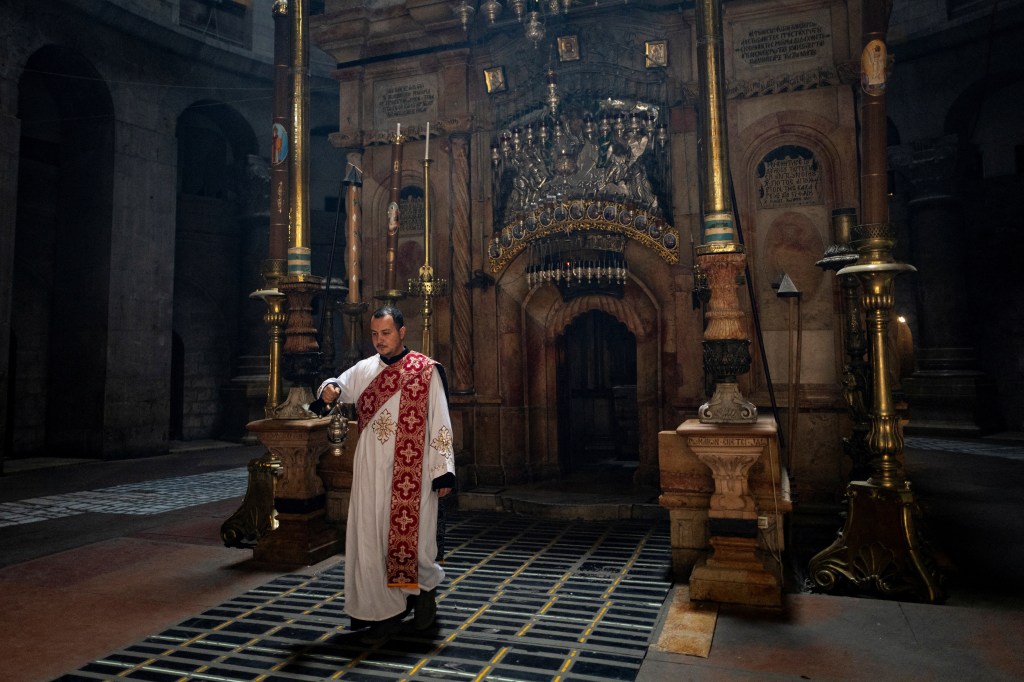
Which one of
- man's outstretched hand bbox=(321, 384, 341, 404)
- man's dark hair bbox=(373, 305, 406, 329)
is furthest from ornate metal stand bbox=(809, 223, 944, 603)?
man's outstretched hand bbox=(321, 384, 341, 404)

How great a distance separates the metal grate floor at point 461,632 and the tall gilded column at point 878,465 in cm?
125

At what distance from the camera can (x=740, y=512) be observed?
4625 mm

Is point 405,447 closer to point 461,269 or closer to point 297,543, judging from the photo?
point 297,543

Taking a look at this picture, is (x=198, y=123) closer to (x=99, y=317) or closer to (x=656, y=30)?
(x=99, y=317)

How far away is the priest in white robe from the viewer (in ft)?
13.1

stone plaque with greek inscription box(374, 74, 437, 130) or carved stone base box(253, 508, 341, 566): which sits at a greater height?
stone plaque with greek inscription box(374, 74, 437, 130)

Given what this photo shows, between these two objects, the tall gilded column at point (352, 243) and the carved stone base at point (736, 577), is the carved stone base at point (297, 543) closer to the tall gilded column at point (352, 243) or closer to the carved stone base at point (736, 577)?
the tall gilded column at point (352, 243)

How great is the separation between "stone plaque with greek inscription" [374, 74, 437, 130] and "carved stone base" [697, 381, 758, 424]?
5963 mm

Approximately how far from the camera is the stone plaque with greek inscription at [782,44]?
7590 mm

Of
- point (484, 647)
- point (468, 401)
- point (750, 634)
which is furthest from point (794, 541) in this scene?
point (468, 401)

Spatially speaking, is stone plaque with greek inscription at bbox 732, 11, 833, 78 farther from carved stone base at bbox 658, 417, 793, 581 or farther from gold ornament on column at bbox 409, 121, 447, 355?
carved stone base at bbox 658, 417, 793, 581

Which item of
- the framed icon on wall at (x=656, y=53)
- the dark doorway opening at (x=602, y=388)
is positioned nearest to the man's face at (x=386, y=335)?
the framed icon on wall at (x=656, y=53)

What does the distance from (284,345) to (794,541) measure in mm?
4775

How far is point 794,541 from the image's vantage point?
6102mm
